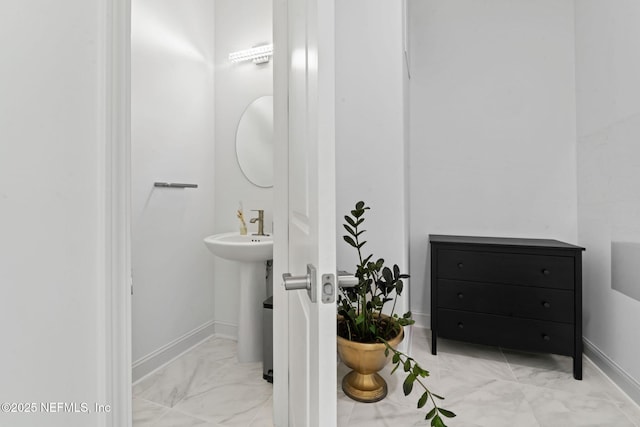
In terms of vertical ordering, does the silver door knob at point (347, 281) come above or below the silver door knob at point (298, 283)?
above

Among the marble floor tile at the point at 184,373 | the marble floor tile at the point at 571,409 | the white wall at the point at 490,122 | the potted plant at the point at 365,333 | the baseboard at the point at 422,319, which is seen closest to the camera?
the marble floor tile at the point at 571,409

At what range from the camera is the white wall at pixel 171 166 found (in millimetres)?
1804

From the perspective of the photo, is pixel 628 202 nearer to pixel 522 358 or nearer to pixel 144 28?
pixel 522 358

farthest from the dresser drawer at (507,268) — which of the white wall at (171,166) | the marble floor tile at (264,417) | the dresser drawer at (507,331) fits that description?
the white wall at (171,166)

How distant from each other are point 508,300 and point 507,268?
0.60ft

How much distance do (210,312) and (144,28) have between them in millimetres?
1863

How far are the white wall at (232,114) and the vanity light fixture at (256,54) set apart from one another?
0.13 ft

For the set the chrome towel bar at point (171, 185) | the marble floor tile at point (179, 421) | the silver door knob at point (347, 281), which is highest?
the chrome towel bar at point (171, 185)

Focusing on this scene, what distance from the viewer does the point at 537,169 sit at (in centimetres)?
215

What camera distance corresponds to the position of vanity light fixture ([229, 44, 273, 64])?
2.16 meters

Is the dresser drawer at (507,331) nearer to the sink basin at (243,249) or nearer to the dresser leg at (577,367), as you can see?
the dresser leg at (577,367)

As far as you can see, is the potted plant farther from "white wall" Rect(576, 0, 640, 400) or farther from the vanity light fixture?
the vanity light fixture

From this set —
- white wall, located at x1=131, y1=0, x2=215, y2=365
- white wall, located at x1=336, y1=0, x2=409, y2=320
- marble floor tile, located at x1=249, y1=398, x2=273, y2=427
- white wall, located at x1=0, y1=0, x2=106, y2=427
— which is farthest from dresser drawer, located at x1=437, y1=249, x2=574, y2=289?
white wall, located at x1=0, y1=0, x2=106, y2=427

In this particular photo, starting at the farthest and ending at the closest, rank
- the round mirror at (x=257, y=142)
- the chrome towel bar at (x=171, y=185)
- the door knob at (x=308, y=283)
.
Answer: the round mirror at (x=257, y=142)
the chrome towel bar at (x=171, y=185)
the door knob at (x=308, y=283)
